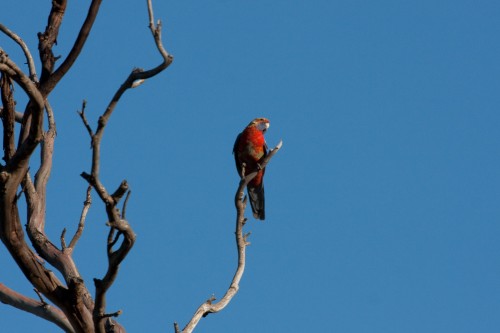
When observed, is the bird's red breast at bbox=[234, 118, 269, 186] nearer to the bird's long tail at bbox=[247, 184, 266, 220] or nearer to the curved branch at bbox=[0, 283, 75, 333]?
the bird's long tail at bbox=[247, 184, 266, 220]

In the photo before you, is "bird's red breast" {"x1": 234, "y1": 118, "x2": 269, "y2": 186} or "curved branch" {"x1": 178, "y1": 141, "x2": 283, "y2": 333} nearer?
"curved branch" {"x1": 178, "y1": 141, "x2": 283, "y2": 333}

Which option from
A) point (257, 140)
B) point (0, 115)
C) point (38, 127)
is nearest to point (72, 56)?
point (0, 115)

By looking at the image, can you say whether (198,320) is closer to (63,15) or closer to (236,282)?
(236,282)

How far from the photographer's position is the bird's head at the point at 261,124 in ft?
28.4

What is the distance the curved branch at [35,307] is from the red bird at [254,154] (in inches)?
155

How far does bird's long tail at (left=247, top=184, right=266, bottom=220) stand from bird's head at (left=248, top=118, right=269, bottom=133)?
67cm

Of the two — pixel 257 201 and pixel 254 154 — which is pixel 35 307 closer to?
pixel 257 201

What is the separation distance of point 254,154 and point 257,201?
1.64 ft

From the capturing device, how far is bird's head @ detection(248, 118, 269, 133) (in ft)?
28.4

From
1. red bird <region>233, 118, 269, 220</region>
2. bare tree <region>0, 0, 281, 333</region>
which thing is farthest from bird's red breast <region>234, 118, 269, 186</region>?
bare tree <region>0, 0, 281, 333</region>

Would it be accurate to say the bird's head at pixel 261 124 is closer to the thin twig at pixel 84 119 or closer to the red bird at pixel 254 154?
the red bird at pixel 254 154

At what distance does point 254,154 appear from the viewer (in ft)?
Result: 27.5

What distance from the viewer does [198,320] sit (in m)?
4.26

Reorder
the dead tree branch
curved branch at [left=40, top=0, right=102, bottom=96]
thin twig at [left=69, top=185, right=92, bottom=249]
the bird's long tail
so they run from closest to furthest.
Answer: the dead tree branch → curved branch at [left=40, top=0, right=102, bottom=96] → thin twig at [left=69, top=185, right=92, bottom=249] → the bird's long tail
